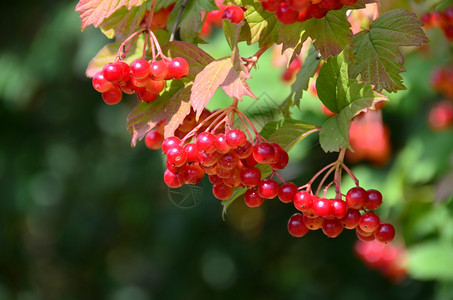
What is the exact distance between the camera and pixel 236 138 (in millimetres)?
792

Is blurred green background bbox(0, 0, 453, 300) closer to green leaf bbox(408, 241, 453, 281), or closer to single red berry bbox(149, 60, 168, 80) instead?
green leaf bbox(408, 241, 453, 281)

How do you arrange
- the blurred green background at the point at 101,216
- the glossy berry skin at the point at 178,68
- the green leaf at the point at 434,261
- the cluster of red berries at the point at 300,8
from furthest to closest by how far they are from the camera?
the blurred green background at the point at 101,216 < the green leaf at the point at 434,261 < the glossy berry skin at the point at 178,68 < the cluster of red berries at the point at 300,8

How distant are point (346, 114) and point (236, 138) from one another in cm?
18

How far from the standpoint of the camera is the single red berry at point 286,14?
0.77m

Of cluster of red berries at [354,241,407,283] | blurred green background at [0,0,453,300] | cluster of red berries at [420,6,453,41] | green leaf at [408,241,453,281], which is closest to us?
cluster of red berries at [420,6,453,41]

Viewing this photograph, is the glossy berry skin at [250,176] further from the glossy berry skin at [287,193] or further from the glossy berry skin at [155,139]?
the glossy berry skin at [155,139]

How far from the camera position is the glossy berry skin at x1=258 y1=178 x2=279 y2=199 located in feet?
2.84

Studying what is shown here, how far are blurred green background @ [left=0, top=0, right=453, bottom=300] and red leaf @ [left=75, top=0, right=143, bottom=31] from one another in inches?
92.8

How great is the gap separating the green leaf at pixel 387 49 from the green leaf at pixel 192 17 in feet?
0.88

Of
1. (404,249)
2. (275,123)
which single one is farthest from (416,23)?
(404,249)

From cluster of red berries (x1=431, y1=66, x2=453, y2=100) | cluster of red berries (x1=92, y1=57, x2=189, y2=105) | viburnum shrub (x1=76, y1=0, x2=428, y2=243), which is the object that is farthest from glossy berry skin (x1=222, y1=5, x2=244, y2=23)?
cluster of red berries (x1=431, y1=66, x2=453, y2=100)

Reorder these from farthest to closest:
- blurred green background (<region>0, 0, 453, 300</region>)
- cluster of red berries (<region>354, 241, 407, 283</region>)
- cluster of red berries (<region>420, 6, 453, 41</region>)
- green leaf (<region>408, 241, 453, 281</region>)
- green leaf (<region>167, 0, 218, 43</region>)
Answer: blurred green background (<region>0, 0, 453, 300</region>) < cluster of red berries (<region>354, 241, 407, 283</region>) < green leaf (<region>408, 241, 453, 281</region>) < cluster of red berries (<region>420, 6, 453, 41</region>) < green leaf (<region>167, 0, 218, 43</region>)

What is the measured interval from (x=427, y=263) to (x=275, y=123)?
1635 mm

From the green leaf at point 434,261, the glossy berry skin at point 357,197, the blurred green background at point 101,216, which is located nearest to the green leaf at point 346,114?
the glossy berry skin at point 357,197
